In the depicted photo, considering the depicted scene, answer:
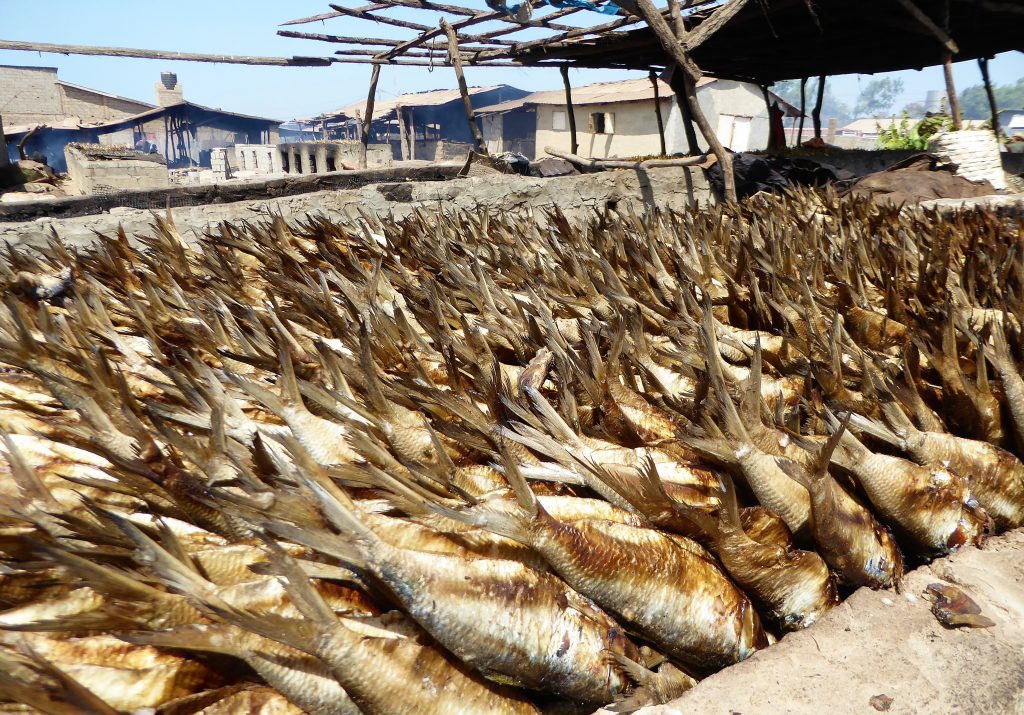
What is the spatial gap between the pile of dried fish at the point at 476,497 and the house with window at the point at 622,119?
76.2 ft

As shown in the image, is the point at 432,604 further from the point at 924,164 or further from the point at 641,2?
the point at 924,164

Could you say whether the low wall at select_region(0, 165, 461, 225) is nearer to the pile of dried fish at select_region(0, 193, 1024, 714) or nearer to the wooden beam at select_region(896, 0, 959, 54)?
the pile of dried fish at select_region(0, 193, 1024, 714)

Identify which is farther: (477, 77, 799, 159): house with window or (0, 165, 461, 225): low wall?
(477, 77, 799, 159): house with window

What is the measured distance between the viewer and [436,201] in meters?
6.78

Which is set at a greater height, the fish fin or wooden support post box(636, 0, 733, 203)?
wooden support post box(636, 0, 733, 203)

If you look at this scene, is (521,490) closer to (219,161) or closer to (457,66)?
(457,66)

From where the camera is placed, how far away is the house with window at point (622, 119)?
2681cm

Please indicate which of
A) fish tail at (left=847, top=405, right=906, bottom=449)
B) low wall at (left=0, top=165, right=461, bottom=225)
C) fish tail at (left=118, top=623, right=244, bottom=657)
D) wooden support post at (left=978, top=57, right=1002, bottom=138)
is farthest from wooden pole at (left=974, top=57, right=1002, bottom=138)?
fish tail at (left=118, top=623, right=244, bottom=657)

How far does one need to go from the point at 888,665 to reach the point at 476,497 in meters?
1.01

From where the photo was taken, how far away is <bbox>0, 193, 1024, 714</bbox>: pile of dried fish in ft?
3.54

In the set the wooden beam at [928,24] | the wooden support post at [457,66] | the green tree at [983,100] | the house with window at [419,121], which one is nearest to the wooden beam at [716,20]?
the wooden beam at [928,24]

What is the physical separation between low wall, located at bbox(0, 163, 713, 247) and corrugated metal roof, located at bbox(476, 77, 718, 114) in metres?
18.2

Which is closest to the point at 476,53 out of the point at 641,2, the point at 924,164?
the point at 641,2

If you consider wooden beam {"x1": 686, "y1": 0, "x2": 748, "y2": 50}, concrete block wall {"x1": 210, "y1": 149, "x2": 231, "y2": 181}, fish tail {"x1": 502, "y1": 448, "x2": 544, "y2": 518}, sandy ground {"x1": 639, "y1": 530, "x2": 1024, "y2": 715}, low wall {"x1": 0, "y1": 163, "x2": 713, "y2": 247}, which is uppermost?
concrete block wall {"x1": 210, "y1": 149, "x2": 231, "y2": 181}
